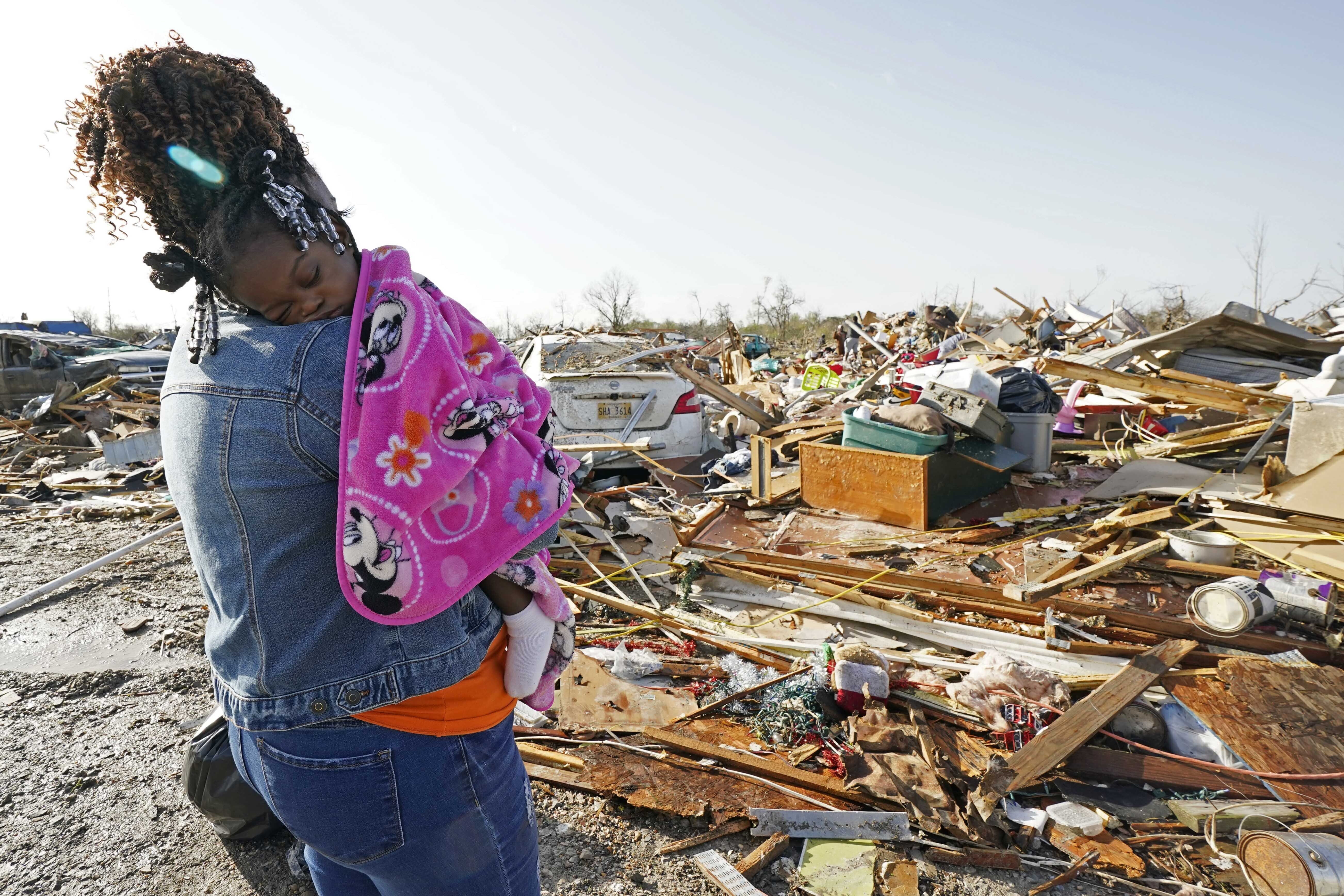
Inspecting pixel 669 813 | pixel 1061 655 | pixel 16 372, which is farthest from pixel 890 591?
pixel 16 372

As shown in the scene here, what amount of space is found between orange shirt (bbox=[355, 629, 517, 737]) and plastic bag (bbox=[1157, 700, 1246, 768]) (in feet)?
10.3

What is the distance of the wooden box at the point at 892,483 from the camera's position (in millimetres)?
4945

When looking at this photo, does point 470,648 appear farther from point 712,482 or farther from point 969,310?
point 969,310

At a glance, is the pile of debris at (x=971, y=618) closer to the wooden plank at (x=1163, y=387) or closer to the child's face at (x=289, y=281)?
the wooden plank at (x=1163, y=387)

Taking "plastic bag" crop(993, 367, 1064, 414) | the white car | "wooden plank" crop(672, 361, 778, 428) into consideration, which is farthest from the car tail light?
"plastic bag" crop(993, 367, 1064, 414)

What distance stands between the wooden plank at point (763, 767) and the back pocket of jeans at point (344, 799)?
203 cm

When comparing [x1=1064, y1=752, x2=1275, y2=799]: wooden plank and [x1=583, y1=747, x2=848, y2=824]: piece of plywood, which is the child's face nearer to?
[x1=583, y1=747, x2=848, y2=824]: piece of plywood

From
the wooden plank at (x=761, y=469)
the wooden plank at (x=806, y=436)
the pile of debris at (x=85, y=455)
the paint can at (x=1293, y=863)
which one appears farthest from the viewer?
the pile of debris at (x=85, y=455)

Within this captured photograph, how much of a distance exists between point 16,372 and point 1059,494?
1894 cm

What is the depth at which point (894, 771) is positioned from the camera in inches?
110

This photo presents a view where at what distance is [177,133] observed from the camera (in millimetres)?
1062

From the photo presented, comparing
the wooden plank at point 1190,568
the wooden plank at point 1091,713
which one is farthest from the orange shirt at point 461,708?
the wooden plank at point 1190,568

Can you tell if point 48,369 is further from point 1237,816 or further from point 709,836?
point 1237,816

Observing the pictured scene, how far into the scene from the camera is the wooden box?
4.95m
